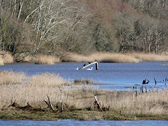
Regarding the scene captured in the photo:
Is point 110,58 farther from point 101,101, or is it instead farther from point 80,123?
point 80,123

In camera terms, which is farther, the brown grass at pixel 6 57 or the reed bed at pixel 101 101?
the brown grass at pixel 6 57

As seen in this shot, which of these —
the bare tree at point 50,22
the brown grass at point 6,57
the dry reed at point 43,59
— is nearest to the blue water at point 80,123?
the brown grass at point 6,57

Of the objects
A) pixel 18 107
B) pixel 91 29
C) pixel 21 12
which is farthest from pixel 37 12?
pixel 18 107

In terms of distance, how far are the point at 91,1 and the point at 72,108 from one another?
88.9 m

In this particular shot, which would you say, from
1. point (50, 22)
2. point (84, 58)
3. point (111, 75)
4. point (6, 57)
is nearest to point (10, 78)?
point (111, 75)

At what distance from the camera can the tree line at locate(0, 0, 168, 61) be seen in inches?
2319

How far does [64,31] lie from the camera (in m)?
64.6

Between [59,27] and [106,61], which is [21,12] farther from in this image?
[106,61]

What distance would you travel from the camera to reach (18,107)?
63.7ft

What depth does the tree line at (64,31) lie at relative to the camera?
193ft

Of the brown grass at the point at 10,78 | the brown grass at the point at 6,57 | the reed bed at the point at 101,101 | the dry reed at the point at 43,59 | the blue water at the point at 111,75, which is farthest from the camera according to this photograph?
the dry reed at the point at 43,59

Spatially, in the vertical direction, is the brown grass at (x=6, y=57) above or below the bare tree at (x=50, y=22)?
below

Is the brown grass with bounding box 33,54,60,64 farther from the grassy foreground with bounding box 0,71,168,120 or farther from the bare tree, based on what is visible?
the grassy foreground with bounding box 0,71,168,120

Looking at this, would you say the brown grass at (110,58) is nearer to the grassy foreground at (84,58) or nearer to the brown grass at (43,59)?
the grassy foreground at (84,58)
